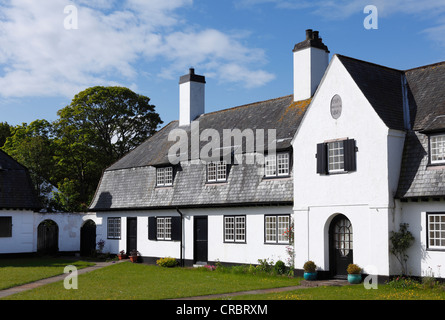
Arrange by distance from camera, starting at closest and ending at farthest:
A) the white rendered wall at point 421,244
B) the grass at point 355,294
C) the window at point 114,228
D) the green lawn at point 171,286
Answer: the grass at point 355,294 < the green lawn at point 171,286 < the white rendered wall at point 421,244 < the window at point 114,228

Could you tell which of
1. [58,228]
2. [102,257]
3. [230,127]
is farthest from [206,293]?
[58,228]

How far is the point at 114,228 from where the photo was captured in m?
33.5

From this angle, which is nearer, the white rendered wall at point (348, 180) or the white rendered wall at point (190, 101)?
the white rendered wall at point (348, 180)

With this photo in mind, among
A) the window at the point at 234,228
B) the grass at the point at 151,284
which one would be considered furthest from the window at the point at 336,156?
the window at the point at 234,228

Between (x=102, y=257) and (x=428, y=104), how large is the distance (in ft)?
67.7

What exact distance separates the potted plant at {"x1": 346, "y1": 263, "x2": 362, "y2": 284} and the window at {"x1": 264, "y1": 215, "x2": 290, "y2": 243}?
3933 millimetres

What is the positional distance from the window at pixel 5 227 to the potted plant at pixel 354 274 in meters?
21.6

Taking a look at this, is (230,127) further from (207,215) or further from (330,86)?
(330,86)

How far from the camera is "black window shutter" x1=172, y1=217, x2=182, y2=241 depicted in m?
28.7

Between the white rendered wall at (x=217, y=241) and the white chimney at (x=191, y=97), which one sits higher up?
the white chimney at (x=191, y=97)

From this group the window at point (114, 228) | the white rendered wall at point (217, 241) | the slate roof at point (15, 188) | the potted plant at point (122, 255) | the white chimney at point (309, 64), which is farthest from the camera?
the window at point (114, 228)

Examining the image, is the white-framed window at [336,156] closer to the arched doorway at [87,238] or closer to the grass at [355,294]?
the grass at [355,294]

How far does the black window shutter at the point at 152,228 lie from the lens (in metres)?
30.2

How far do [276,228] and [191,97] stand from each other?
1277cm
